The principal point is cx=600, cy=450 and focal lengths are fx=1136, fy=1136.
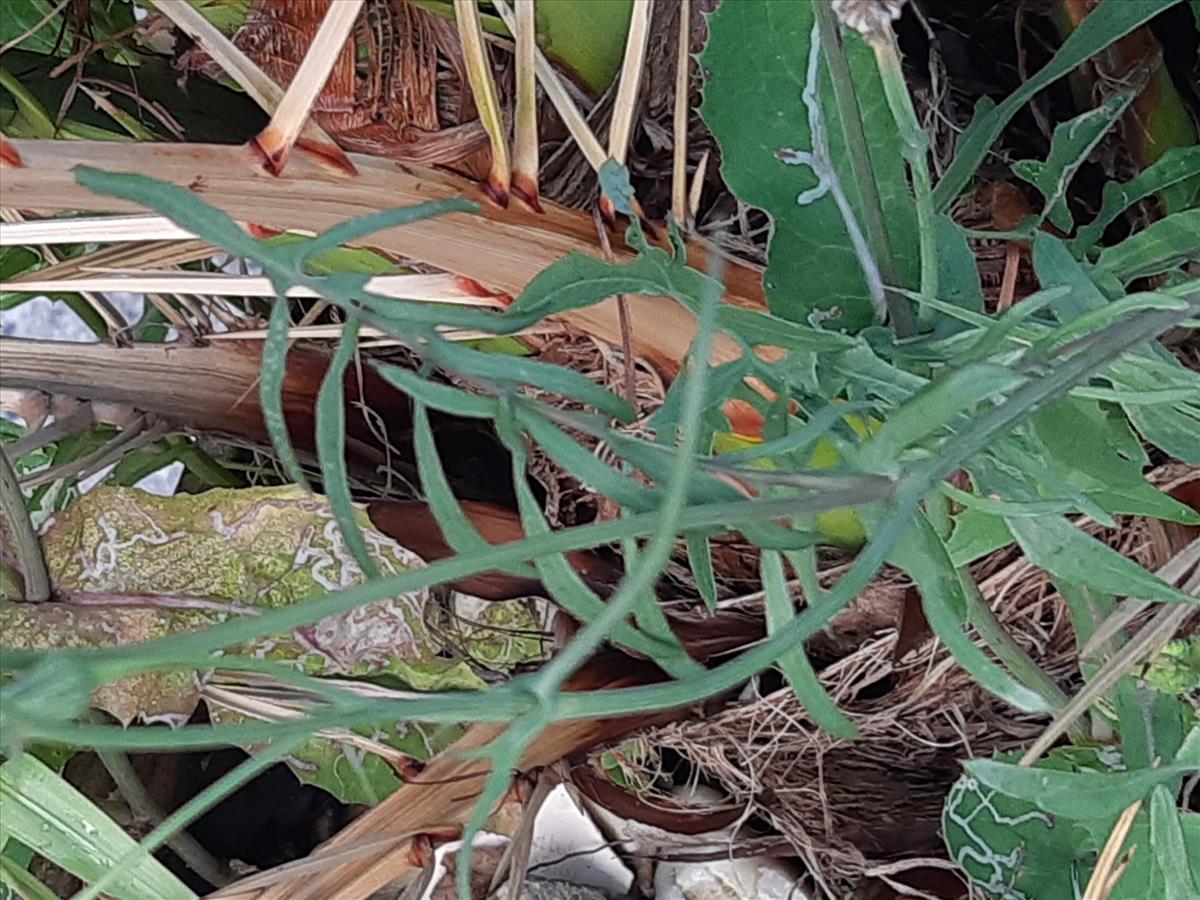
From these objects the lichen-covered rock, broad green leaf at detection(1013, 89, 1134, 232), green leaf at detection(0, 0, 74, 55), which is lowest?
the lichen-covered rock

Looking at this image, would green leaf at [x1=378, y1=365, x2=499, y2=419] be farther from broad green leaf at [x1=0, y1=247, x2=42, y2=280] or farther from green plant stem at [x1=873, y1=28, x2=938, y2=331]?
broad green leaf at [x1=0, y1=247, x2=42, y2=280]

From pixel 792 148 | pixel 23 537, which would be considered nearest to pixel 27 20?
pixel 23 537

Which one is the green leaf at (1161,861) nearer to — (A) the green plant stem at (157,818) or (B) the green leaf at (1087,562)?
(B) the green leaf at (1087,562)

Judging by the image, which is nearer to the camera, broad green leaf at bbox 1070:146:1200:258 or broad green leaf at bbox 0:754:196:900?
broad green leaf at bbox 0:754:196:900

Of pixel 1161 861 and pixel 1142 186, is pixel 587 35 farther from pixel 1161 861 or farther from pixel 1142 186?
pixel 1161 861

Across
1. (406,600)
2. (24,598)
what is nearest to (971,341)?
(406,600)

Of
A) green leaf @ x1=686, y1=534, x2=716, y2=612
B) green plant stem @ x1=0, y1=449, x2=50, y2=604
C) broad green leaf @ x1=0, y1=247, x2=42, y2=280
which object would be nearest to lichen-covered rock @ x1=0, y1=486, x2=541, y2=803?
green plant stem @ x1=0, y1=449, x2=50, y2=604
